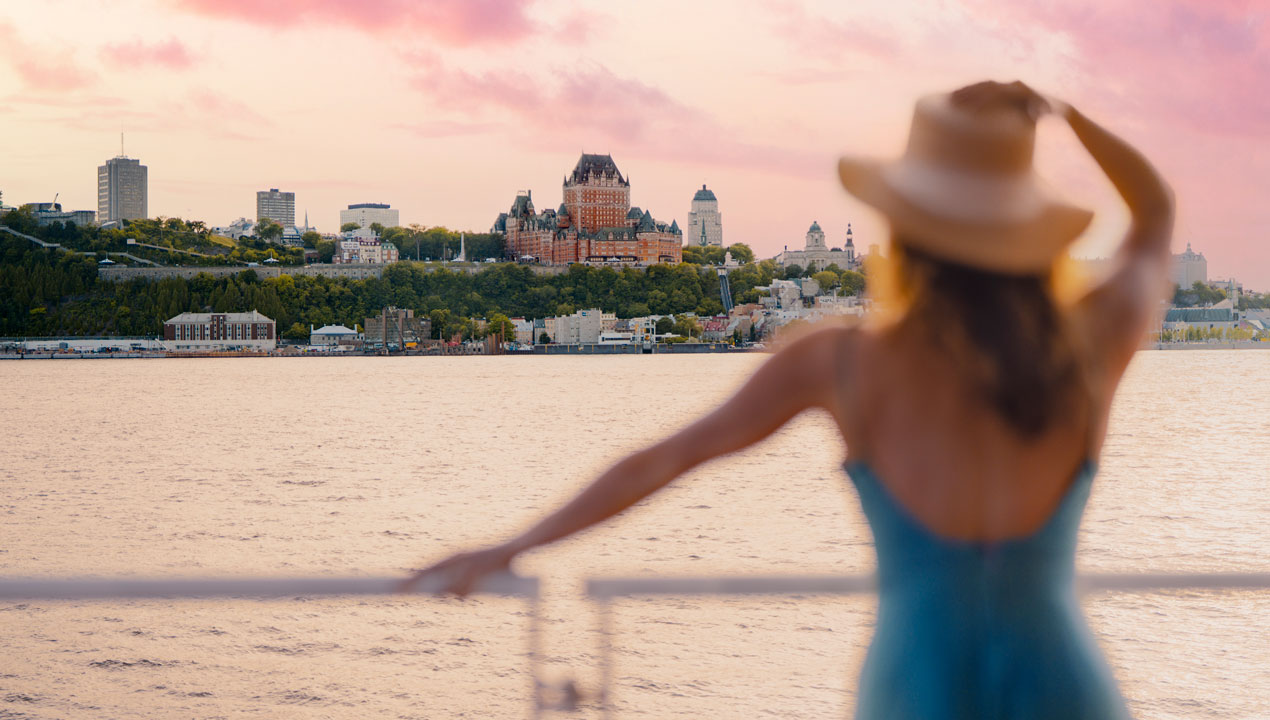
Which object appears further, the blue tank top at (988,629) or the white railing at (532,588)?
the white railing at (532,588)

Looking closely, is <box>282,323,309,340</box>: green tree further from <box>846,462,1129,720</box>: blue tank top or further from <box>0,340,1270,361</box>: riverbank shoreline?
<box>846,462,1129,720</box>: blue tank top

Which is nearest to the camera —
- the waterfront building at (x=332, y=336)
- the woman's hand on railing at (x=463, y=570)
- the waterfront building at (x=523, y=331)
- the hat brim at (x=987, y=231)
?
the hat brim at (x=987, y=231)

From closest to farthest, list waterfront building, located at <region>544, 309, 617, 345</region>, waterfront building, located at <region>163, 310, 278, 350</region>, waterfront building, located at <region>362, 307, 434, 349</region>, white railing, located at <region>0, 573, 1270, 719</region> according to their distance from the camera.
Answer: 1. white railing, located at <region>0, 573, 1270, 719</region>
2. waterfront building, located at <region>163, 310, 278, 350</region>
3. waterfront building, located at <region>362, 307, 434, 349</region>
4. waterfront building, located at <region>544, 309, 617, 345</region>

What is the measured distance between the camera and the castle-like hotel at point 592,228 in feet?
443

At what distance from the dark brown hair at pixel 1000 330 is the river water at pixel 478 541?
14cm

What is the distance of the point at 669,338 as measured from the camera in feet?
394

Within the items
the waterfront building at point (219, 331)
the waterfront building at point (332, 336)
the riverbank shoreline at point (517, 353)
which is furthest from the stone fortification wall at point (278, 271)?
the riverbank shoreline at point (517, 353)

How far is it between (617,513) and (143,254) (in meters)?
133

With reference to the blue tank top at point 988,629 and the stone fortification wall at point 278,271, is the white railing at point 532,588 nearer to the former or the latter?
the blue tank top at point 988,629

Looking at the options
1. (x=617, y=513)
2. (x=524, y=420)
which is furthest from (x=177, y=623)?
(x=524, y=420)

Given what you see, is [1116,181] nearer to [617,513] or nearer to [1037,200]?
[1037,200]

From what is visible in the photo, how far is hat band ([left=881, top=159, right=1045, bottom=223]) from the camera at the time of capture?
0.95m

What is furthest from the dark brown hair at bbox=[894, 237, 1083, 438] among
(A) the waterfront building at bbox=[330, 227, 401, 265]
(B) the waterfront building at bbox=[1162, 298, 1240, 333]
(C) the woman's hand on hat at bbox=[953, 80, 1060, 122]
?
(B) the waterfront building at bbox=[1162, 298, 1240, 333]

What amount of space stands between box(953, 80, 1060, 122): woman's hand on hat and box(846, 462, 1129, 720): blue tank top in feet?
0.98
